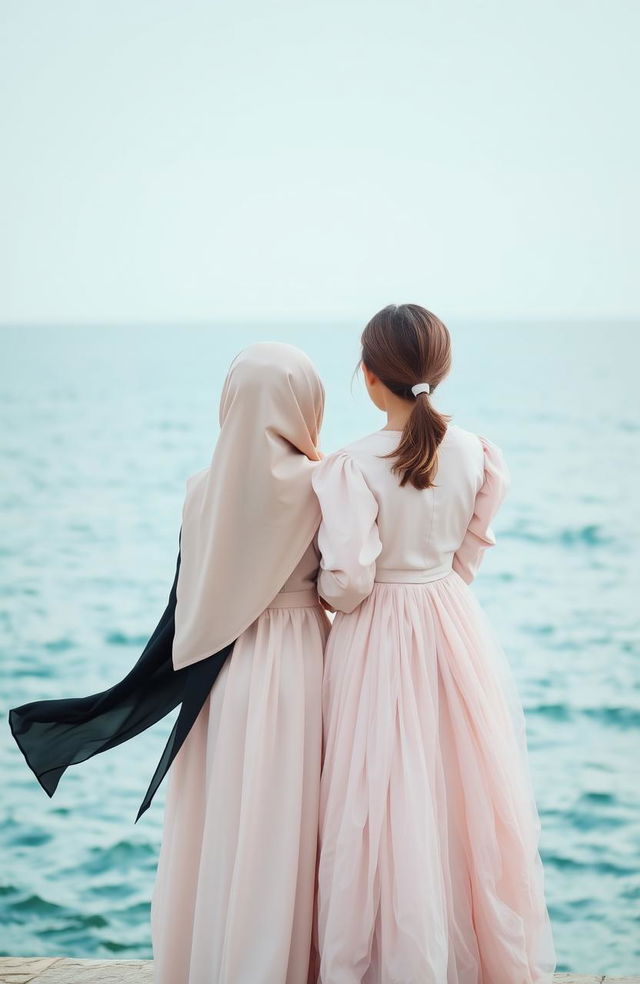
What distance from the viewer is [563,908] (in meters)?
6.68

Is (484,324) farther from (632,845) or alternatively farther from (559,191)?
(632,845)

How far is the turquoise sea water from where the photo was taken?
23.1 ft

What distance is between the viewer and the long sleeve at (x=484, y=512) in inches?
82.4

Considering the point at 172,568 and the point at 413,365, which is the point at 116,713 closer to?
the point at 413,365

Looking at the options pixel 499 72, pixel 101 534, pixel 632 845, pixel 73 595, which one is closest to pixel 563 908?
pixel 632 845

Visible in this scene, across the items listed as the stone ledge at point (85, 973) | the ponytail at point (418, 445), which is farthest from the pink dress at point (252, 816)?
the stone ledge at point (85, 973)

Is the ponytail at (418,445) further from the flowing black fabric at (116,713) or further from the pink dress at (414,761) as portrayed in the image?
the flowing black fabric at (116,713)

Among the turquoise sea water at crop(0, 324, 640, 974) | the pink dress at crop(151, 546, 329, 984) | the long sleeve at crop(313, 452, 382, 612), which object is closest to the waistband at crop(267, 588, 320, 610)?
the pink dress at crop(151, 546, 329, 984)

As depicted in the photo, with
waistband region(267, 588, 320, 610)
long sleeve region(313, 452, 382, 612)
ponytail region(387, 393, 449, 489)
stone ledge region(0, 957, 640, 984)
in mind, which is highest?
ponytail region(387, 393, 449, 489)

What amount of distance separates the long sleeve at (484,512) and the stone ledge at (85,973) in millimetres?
928

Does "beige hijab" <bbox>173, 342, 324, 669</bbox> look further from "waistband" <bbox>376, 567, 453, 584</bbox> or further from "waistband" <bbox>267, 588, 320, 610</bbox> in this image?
"waistband" <bbox>376, 567, 453, 584</bbox>

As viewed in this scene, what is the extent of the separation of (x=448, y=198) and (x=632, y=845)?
1777cm

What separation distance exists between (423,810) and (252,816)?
0.99ft

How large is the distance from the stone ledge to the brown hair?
3.90 feet
